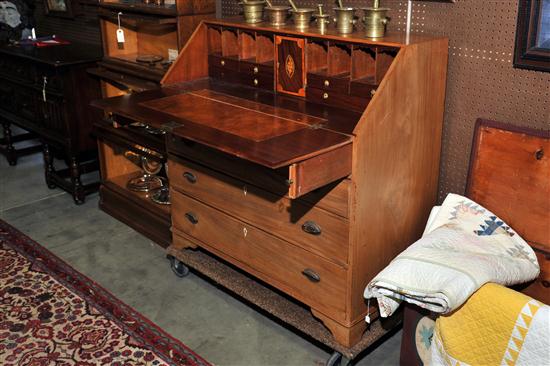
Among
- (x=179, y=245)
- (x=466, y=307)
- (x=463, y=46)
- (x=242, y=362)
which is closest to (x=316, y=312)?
(x=242, y=362)

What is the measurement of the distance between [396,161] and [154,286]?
1.58 m

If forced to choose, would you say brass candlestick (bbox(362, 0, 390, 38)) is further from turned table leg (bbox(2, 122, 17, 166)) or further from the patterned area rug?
turned table leg (bbox(2, 122, 17, 166))

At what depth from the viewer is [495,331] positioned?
2.15 meters

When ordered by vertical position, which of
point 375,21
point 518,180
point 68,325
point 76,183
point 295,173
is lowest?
point 68,325

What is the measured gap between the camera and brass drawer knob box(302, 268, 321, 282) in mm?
2682

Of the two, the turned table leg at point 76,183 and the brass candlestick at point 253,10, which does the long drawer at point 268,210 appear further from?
the turned table leg at point 76,183

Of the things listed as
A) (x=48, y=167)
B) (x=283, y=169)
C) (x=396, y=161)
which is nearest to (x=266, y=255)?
(x=283, y=169)

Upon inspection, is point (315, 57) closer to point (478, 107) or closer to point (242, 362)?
point (478, 107)

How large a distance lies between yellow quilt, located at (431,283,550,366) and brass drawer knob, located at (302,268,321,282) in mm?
568

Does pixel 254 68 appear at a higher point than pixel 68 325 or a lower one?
higher

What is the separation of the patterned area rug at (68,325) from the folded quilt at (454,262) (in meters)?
1.02

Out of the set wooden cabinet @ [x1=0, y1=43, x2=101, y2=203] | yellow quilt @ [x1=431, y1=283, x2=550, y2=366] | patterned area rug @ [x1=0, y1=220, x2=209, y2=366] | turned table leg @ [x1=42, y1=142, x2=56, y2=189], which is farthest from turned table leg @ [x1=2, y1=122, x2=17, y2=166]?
yellow quilt @ [x1=431, y1=283, x2=550, y2=366]

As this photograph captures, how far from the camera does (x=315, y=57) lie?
284cm

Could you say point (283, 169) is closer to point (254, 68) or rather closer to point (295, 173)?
point (295, 173)
